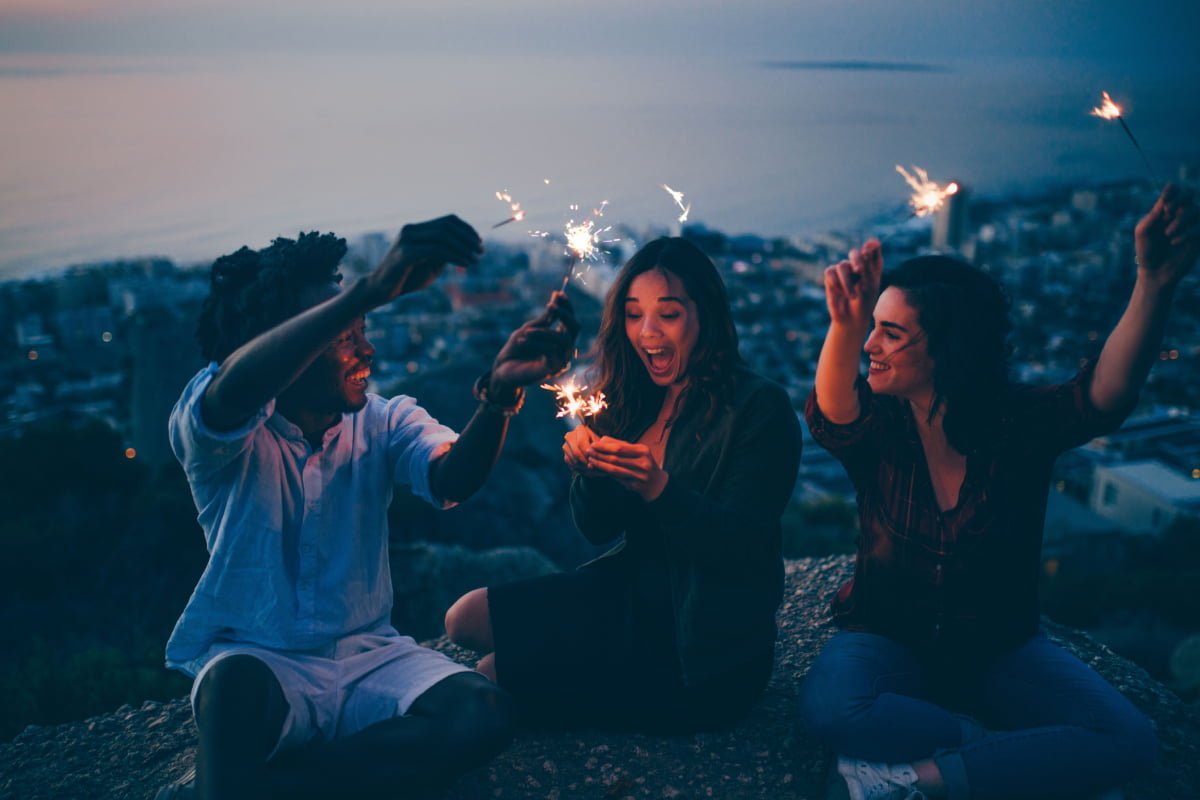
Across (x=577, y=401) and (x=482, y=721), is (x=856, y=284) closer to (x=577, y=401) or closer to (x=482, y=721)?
(x=577, y=401)

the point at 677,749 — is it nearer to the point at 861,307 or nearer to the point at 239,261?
the point at 861,307

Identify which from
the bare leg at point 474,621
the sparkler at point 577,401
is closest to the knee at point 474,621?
the bare leg at point 474,621

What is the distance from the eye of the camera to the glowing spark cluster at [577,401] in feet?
10.6

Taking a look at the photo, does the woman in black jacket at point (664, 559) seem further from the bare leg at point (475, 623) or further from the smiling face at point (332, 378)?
the smiling face at point (332, 378)

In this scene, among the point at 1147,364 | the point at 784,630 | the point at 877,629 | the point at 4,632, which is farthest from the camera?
the point at 4,632

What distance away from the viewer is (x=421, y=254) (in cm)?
246

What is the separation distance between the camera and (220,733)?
2.63m

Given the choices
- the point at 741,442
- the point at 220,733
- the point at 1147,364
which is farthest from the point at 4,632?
the point at 1147,364

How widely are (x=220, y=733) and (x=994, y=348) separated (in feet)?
10.2

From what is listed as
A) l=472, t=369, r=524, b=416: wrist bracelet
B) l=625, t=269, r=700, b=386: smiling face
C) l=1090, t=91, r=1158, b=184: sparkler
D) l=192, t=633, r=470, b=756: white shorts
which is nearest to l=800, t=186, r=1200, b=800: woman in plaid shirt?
l=1090, t=91, r=1158, b=184: sparkler

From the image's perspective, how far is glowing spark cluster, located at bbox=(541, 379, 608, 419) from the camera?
128 inches

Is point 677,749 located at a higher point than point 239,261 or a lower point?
lower

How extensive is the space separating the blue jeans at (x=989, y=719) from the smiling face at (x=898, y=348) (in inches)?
42.7

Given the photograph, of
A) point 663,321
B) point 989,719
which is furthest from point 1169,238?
point 989,719
